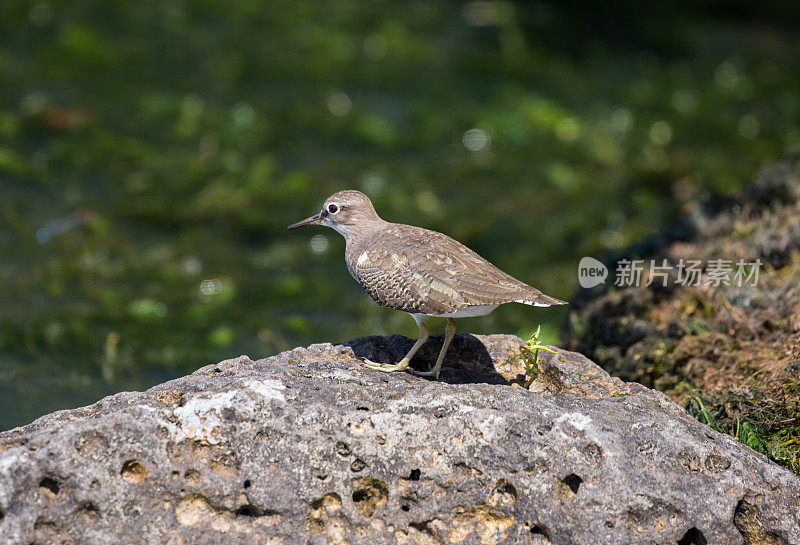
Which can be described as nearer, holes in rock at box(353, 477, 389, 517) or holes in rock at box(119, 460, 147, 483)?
holes in rock at box(119, 460, 147, 483)

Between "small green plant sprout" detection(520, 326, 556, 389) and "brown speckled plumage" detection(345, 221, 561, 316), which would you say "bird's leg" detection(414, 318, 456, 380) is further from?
"small green plant sprout" detection(520, 326, 556, 389)

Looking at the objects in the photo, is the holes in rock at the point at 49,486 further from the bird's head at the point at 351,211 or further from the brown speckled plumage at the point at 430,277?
the bird's head at the point at 351,211

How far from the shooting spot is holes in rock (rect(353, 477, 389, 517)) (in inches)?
181

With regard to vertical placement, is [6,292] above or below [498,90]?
below

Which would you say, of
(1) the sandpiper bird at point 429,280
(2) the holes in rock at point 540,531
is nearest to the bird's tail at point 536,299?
(1) the sandpiper bird at point 429,280

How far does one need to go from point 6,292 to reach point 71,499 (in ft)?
23.7

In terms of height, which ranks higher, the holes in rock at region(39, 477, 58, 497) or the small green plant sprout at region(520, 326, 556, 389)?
the small green plant sprout at region(520, 326, 556, 389)

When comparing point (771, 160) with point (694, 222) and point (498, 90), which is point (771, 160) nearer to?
point (498, 90)

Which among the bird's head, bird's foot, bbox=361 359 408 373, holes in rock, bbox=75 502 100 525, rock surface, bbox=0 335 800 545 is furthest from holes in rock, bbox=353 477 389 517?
the bird's head

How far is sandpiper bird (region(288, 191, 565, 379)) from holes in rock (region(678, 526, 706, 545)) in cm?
150

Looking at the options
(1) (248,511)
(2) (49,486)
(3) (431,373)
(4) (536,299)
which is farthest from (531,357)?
(2) (49,486)

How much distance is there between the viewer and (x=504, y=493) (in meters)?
4.66

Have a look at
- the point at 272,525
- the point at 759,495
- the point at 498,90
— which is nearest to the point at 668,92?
the point at 498,90

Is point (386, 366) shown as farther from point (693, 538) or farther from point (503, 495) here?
point (693, 538)
